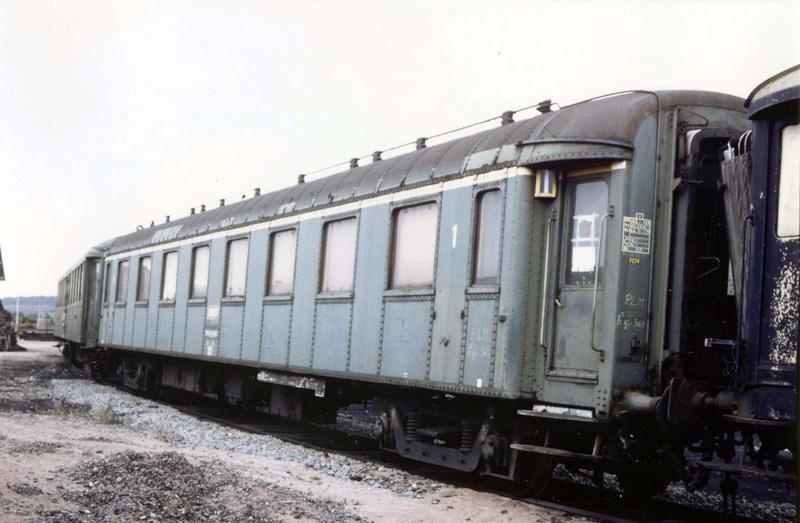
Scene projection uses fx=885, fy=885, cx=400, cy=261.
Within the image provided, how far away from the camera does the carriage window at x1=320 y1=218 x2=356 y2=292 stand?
1066cm

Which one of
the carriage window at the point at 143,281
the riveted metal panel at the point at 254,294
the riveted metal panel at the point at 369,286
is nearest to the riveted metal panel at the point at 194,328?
the riveted metal panel at the point at 254,294

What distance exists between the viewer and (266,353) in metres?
12.5

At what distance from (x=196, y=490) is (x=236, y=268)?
723 cm

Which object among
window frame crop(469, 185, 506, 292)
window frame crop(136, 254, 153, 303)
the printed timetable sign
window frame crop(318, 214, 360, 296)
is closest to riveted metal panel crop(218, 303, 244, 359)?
window frame crop(318, 214, 360, 296)

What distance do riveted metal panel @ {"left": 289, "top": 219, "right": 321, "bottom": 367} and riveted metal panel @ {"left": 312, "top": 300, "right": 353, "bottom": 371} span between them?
203mm

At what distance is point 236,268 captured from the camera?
1409cm

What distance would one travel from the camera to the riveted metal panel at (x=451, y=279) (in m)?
8.55

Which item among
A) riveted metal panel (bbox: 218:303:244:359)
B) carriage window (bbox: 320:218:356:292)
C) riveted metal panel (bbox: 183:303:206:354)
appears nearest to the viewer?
carriage window (bbox: 320:218:356:292)

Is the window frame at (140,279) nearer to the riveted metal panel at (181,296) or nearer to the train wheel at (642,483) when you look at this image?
the riveted metal panel at (181,296)

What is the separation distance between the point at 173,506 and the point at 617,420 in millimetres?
3522

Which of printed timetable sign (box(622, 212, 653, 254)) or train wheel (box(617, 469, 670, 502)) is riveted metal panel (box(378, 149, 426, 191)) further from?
train wheel (box(617, 469, 670, 502))

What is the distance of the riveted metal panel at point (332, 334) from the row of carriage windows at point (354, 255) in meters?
0.23

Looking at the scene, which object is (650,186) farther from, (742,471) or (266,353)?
(266,353)

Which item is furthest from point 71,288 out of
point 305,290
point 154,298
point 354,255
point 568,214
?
point 568,214
